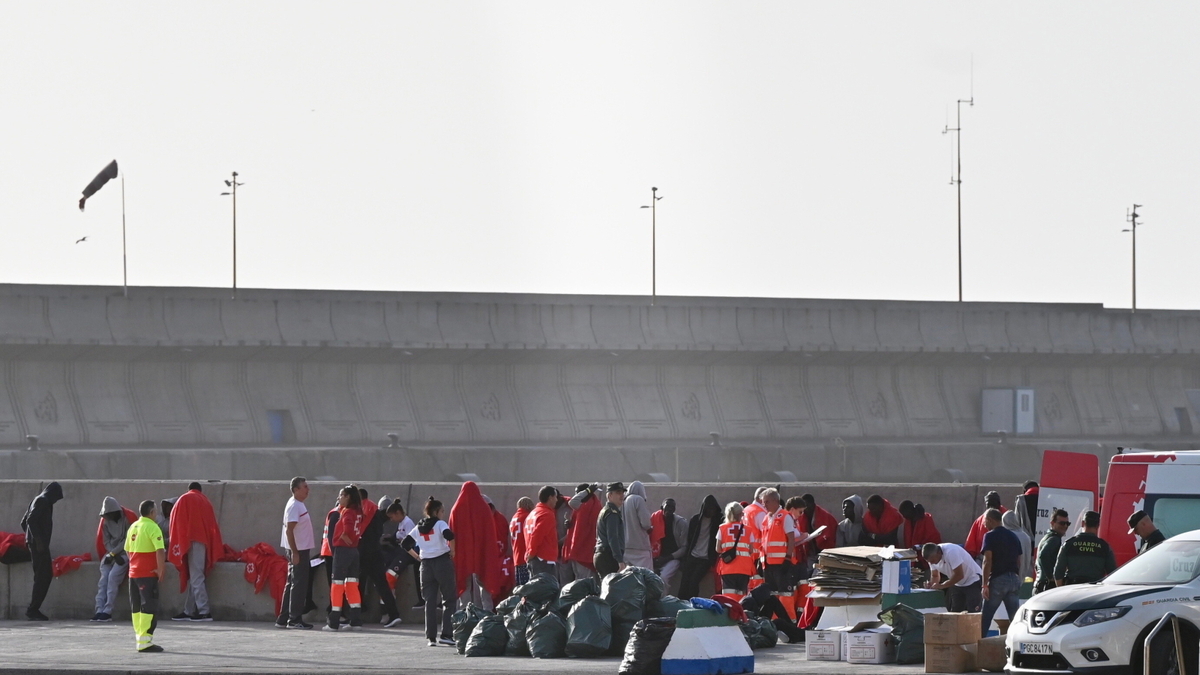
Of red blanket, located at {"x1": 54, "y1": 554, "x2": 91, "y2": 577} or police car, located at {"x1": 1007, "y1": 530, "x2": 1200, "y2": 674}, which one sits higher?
police car, located at {"x1": 1007, "y1": 530, "x2": 1200, "y2": 674}

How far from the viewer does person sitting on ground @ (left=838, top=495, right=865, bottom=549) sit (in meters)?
18.0

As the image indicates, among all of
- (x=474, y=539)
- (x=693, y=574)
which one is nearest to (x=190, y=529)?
(x=474, y=539)

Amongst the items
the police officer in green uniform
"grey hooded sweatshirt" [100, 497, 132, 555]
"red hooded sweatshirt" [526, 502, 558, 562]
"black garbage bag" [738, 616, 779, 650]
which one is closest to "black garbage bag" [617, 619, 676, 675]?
"black garbage bag" [738, 616, 779, 650]

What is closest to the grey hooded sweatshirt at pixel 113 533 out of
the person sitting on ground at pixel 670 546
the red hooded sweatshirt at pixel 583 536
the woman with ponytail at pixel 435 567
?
the woman with ponytail at pixel 435 567

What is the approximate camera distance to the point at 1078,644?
1303cm

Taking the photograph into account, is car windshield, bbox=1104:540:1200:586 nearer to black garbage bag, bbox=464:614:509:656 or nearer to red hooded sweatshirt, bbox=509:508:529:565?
black garbage bag, bbox=464:614:509:656

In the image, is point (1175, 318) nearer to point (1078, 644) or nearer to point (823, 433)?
point (823, 433)

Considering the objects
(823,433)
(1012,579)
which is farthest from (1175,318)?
(1012,579)

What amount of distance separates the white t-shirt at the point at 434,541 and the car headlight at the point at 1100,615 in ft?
21.6

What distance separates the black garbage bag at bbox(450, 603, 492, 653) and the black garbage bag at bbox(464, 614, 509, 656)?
0.38 ft

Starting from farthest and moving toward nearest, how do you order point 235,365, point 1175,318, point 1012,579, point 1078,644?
point 1175,318
point 235,365
point 1012,579
point 1078,644

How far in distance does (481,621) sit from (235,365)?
95.4ft

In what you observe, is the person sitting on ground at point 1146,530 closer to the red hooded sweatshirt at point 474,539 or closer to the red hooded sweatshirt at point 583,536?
the red hooded sweatshirt at point 583,536

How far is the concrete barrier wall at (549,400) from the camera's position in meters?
42.2
